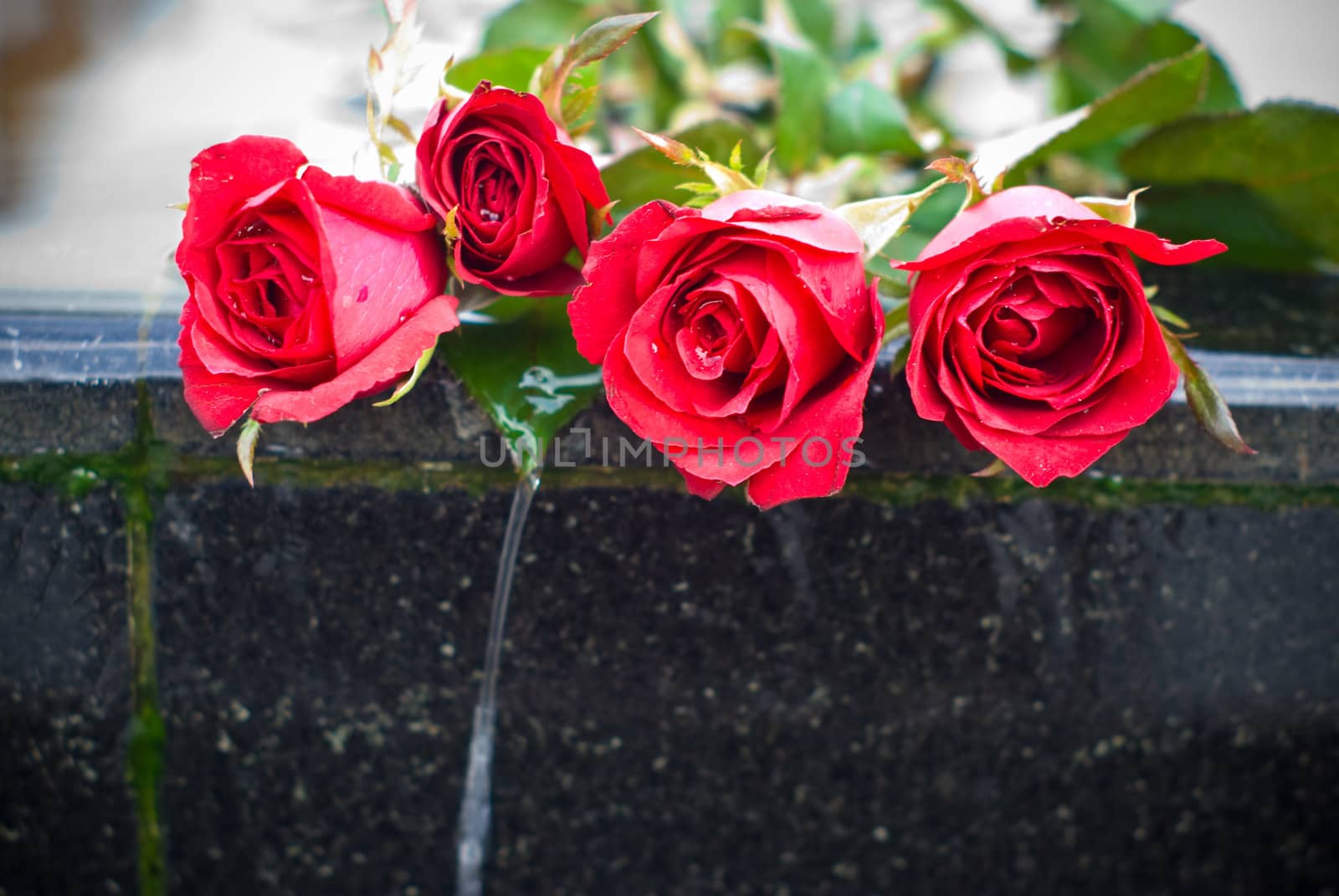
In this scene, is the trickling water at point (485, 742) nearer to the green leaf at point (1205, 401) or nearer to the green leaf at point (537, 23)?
the green leaf at point (1205, 401)

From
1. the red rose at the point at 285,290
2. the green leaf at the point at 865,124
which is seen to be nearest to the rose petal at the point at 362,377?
the red rose at the point at 285,290

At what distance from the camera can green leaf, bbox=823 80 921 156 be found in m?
0.54

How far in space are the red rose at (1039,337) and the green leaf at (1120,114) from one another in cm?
10

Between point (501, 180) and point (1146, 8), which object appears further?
point (1146, 8)

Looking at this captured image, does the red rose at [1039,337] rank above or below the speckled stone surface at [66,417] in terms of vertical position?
above

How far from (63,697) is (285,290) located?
0.90 ft

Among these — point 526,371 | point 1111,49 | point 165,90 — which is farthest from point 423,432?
point 165,90

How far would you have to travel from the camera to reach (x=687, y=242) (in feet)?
0.91

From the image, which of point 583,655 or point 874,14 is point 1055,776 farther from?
point 874,14

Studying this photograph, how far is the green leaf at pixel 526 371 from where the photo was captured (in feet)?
1.11

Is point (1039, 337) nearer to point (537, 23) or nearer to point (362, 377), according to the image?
point (362, 377)

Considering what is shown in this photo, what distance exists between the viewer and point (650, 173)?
0.40m

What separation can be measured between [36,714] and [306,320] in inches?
11.5

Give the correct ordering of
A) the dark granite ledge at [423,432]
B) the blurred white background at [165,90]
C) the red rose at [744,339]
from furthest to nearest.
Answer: the blurred white background at [165,90]
the dark granite ledge at [423,432]
the red rose at [744,339]
